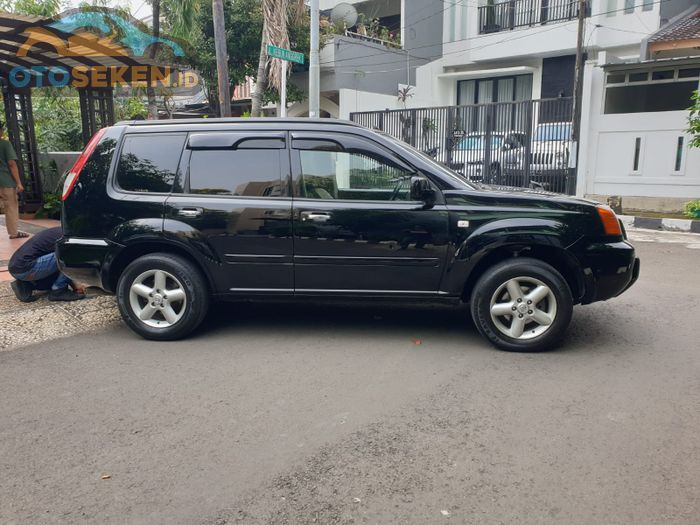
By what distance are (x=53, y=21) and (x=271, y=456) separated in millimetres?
8214

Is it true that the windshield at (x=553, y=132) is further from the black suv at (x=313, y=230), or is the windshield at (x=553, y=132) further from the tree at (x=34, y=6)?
the tree at (x=34, y=6)

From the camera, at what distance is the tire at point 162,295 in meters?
4.89

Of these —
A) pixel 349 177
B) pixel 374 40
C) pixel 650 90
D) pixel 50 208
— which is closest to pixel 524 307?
pixel 349 177

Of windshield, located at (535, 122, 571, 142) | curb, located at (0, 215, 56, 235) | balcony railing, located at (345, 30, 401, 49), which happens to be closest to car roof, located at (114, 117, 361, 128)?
curb, located at (0, 215, 56, 235)

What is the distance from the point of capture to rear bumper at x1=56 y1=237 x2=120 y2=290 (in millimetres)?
4953

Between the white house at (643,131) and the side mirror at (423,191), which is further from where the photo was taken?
the white house at (643,131)

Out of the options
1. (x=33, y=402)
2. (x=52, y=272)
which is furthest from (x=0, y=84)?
(x=33, y=402)

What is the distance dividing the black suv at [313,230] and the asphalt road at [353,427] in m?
0.43

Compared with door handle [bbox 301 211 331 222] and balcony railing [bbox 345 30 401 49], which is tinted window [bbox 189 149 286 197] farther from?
balcony railing [bbox 345 30 401 49]

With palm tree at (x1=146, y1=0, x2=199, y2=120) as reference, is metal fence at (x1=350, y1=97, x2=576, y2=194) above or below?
below

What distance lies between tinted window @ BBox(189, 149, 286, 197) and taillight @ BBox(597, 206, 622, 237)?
8.38 feet

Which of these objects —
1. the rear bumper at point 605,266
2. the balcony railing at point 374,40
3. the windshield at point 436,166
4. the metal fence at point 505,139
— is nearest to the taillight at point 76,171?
the windshield at point 436,166

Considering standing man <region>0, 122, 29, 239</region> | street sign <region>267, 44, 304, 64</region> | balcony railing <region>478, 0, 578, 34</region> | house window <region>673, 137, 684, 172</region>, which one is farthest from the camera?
balcony railing <region>478, 0, 578, 34</region>

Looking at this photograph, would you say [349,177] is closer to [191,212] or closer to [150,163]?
[191,212]
